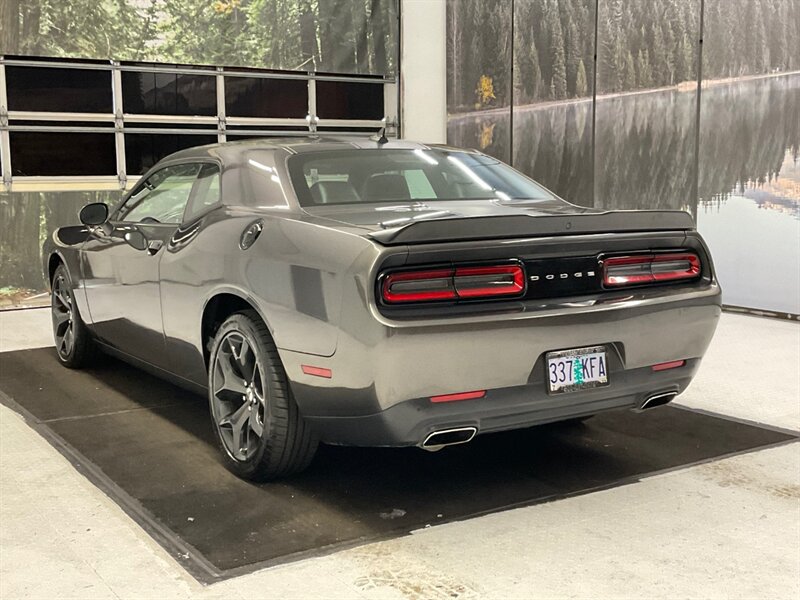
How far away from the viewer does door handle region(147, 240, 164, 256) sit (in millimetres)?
4215

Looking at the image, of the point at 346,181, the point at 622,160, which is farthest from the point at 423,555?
the point at 622,160

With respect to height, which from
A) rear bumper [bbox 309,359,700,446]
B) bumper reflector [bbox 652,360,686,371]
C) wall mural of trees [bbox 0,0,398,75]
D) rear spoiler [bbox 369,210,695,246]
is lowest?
rear bumper [bbox 309,359,700,446]

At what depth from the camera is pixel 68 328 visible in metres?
5.67

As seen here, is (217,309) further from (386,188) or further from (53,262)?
(53,262)

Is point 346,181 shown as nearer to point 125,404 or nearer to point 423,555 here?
point 423,555

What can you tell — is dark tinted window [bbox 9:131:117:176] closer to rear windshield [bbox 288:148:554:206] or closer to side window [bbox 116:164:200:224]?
side window [bbox 116:164:200:224]

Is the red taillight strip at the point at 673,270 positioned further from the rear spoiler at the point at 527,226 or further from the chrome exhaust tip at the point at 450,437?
the chrome exhaust tip at the point at 450,437

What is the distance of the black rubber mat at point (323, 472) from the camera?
3.11m

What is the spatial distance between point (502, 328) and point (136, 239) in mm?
2172

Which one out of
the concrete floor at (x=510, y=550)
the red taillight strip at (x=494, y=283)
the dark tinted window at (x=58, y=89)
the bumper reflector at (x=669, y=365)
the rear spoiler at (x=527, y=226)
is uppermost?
the dark tinted window at (x=58, y=89)

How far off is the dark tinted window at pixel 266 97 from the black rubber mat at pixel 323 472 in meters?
6.02

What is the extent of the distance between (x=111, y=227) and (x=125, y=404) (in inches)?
37.9

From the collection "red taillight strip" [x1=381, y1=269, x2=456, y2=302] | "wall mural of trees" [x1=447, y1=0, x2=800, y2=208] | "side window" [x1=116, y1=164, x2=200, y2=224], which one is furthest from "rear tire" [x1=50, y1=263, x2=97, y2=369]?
"wall mural of trees" [x1=447, y1=0, x2=800, y2=208]

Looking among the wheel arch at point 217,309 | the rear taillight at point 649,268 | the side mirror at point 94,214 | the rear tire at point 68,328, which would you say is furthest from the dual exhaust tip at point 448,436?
the rear tire at point 68,328
